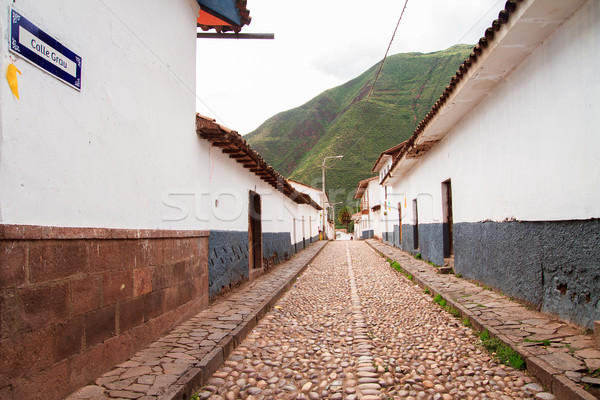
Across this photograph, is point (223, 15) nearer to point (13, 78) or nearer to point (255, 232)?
point (13, 78)

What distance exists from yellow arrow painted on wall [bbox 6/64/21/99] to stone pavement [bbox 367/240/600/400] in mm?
4453

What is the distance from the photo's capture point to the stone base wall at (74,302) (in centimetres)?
258

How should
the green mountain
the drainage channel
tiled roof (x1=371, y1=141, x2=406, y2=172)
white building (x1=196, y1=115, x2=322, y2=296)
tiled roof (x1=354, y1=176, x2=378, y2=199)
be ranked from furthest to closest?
1. the green mountain
2. tiled roof (x1=354, y1=176, x2=378, y2=199)
3. tiled roof (x1=371, y1=141, x2=406, y2=172)
4. white building (x1=196, y1=115, x2=322, y2=296)
5. the drainage channel

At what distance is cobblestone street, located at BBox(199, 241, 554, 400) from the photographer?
3.37 m

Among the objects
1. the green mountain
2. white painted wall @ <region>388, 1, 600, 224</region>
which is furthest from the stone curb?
the green mountain

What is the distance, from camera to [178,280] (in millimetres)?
5312

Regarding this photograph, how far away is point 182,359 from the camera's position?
153 inches

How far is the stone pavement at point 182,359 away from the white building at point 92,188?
6.0 inches

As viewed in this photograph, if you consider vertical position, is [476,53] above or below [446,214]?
above

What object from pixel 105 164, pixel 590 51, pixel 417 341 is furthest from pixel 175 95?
pixel 590 51

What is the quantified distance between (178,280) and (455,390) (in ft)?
11.9

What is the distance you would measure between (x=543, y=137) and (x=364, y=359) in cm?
359

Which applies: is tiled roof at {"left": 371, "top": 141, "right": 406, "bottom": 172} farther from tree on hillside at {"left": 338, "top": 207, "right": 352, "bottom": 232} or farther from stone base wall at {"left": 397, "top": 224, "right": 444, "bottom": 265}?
tree on hillside at {"left": 338, "top": 207, "right": 352, "bottom": 232}

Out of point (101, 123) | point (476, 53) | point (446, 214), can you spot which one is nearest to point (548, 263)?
point (476, 53)
